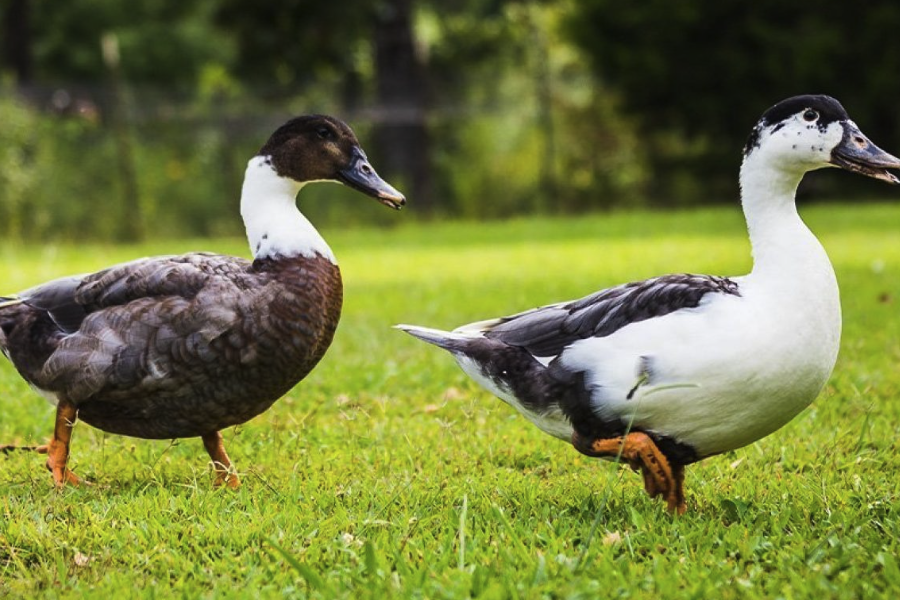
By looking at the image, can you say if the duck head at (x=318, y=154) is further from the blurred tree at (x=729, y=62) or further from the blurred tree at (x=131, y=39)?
the blurred tree at (x=131, y=39)

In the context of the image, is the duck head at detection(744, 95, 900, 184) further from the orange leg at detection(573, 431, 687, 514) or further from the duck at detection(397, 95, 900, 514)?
the orange leg at detection(573, 431, 687, 514)

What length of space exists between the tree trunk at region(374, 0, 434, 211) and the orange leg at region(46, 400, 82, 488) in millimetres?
15078

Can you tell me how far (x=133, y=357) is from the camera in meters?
3.81

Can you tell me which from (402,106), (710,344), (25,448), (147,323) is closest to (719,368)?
(710,344)

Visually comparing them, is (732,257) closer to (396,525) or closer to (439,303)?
(439,303)

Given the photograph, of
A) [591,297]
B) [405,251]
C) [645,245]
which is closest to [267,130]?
[405,251]

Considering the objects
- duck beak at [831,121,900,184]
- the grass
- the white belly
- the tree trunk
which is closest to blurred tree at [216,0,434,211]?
the tree trunk

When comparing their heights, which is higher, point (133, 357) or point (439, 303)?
point (133, 357)

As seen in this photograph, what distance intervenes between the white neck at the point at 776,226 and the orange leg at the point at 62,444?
2302 millimetres

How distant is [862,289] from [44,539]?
21.1 feet

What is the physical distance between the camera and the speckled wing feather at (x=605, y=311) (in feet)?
11.0

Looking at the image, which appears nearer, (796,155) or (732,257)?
(796,155)

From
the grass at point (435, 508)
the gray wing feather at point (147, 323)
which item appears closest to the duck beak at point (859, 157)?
the grass at point (435, 508)

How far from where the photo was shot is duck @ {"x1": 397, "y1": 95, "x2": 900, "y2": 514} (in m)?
3.16
